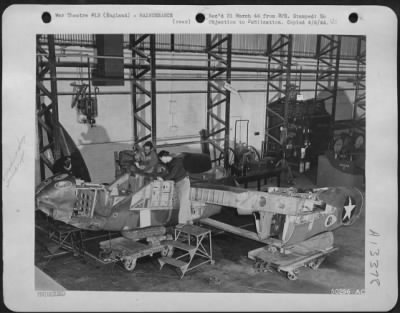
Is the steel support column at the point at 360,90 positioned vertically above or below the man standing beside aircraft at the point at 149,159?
above

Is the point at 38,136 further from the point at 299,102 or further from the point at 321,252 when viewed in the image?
the point at 321,252

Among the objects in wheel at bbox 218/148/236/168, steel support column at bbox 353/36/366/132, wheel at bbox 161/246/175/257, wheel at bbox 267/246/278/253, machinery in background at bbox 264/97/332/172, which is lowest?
wheel at bbox 161/246/175/257

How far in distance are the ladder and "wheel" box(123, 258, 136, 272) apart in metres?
0.10

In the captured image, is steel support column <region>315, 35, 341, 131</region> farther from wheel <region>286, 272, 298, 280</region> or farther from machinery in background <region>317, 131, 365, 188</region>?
wheel <region>286, 272, 298, 280</region>

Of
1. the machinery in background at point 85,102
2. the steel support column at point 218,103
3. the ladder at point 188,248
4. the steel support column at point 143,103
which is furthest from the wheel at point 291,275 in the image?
the machinery in background at point 85,102

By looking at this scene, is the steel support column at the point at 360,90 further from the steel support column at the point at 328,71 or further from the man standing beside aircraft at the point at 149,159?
the man standing beside aircraft at the point at 149,159

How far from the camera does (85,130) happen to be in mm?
1577

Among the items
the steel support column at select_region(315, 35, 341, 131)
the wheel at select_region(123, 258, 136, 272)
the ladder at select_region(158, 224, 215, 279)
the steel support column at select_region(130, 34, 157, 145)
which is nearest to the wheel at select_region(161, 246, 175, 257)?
the ladder at select_region(158, 224, 215, 279)

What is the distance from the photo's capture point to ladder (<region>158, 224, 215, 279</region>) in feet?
5.24

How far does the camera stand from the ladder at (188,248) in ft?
5.24

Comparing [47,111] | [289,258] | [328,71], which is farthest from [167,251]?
[328,71]

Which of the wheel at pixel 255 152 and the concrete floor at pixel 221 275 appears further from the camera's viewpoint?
the wheel at pixel 255 152

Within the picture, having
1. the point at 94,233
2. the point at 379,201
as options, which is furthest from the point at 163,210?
the point at 379,201

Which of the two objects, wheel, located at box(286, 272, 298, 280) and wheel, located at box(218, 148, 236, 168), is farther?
wheel, located at box(218, 148, 236, 168)
